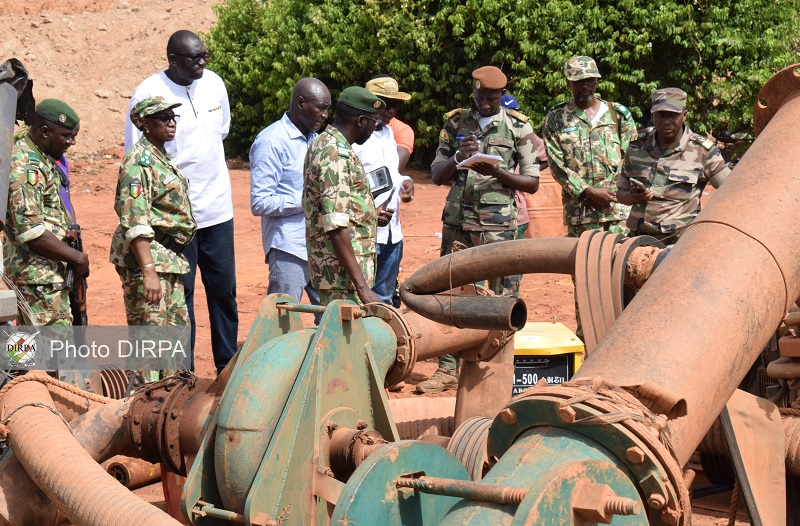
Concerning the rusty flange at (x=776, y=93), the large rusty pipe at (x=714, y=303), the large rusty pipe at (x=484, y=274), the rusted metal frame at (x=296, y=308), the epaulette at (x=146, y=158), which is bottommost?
the rusted metal frame at (x=296, y=308)

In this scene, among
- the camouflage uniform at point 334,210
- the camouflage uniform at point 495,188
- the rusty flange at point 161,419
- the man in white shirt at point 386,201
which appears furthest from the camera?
the camouflage uniform at point 495,188

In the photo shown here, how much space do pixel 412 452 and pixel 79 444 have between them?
148cm

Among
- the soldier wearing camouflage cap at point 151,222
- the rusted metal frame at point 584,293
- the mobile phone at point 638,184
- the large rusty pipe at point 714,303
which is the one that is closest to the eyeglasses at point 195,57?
the soldier wearing camouflage cap at point 151,222

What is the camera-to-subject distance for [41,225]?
Result: 5.86 m

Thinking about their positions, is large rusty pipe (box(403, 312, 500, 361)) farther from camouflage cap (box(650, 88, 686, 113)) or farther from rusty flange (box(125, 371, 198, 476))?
camouflage cap (box(650, 88, 686, 113))

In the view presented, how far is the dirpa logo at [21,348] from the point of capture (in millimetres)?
4742

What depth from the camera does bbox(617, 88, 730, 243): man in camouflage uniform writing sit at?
274 inches

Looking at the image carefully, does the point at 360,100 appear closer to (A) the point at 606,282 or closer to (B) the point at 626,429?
(A) the point at 606,282

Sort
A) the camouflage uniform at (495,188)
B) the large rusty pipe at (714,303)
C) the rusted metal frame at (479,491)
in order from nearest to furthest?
the rusted metal frame at (479,491) → the large rusty pipe at (714,303) → the camouflage uniform at (495,188)

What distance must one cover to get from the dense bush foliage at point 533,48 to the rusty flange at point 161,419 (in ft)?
38.5

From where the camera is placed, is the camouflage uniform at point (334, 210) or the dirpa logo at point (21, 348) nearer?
the dirpa logo at point (21, 348)

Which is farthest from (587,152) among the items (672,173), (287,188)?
(287,188)

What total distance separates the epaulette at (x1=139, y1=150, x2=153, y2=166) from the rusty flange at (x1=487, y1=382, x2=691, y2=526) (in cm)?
432

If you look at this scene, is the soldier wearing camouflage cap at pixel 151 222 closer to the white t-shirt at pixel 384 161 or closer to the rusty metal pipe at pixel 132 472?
the rusty metal pipe at pixel 132 472
